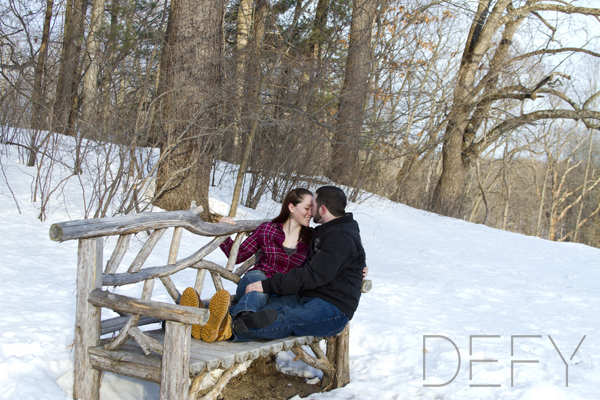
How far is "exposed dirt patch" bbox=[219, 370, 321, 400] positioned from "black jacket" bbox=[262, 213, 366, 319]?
0.72m

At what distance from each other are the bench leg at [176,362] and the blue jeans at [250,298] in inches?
25.3

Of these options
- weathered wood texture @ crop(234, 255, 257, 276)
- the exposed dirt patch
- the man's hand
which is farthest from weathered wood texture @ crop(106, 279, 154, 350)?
weathered wood texture @ crop(234, 255, 257, 276)

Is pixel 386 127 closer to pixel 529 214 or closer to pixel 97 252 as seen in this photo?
pixel 97 252

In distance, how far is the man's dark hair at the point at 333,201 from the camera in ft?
11.0

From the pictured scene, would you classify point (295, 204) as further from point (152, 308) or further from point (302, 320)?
point (152, 308)

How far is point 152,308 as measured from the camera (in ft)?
7.70

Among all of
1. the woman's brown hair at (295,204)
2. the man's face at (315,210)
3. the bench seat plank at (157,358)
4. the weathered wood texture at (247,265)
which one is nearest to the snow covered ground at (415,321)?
the bench seat plank at (157,358)

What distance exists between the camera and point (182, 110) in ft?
20.3

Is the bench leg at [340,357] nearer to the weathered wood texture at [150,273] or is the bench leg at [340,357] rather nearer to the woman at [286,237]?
the woman at [286,237]

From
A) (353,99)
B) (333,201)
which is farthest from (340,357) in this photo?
(353,99)

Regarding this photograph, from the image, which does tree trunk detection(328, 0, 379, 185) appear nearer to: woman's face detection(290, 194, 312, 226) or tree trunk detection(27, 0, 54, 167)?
woman's face detection(290, 194, 312, 226)

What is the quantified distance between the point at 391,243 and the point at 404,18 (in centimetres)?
487

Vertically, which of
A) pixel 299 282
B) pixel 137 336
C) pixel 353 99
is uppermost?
pixel 353 99

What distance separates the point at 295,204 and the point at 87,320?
1.56m
